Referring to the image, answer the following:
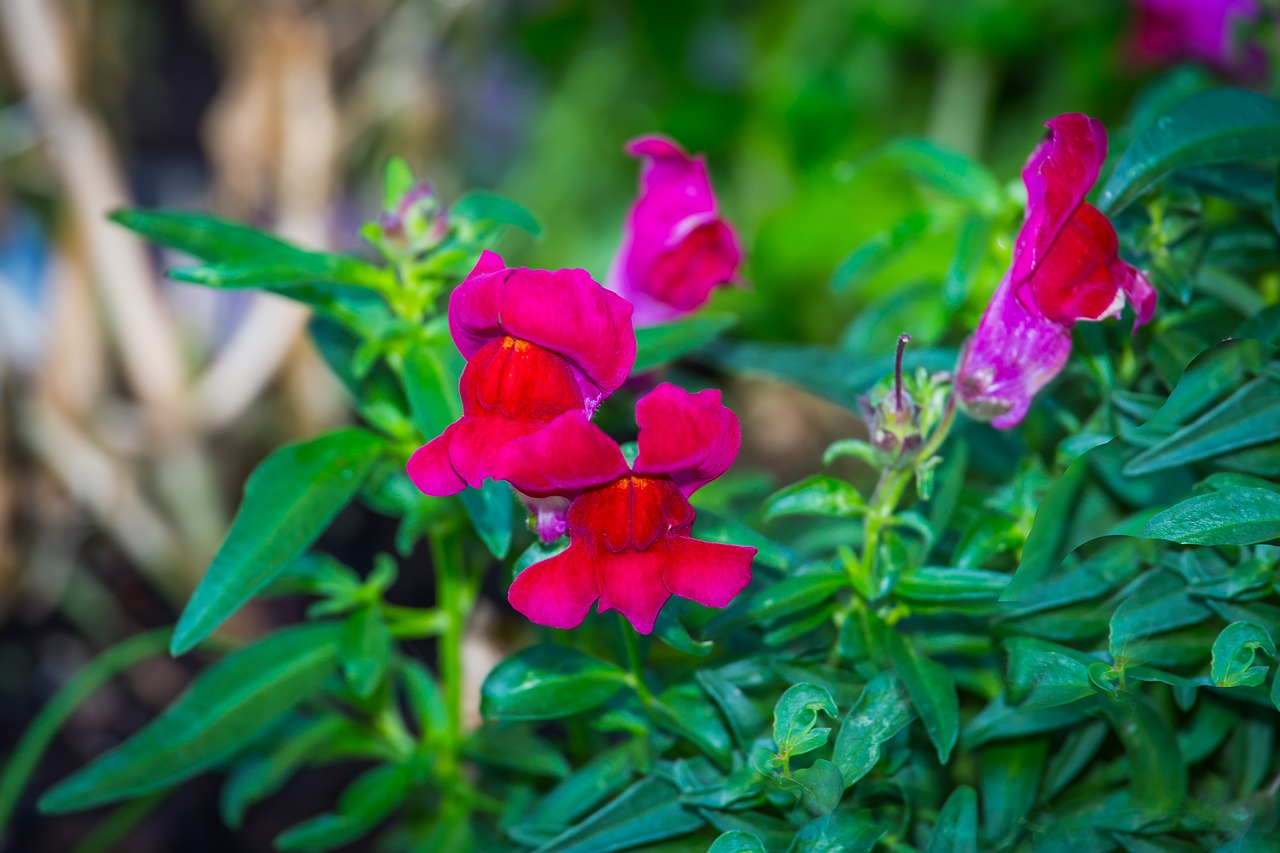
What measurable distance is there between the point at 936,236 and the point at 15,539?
4.22 ft

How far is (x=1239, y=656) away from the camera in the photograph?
0.50m

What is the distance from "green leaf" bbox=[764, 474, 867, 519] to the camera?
596 mm

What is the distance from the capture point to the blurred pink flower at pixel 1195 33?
1136 millimetres

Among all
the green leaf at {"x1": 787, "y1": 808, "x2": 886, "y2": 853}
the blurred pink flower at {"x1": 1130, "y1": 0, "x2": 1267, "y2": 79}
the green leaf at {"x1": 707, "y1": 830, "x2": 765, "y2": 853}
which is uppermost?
the blurred pink flower at {"x1": 1130, "y1": 0, "x2": 1267, "y2": 79}

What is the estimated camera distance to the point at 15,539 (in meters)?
1.46

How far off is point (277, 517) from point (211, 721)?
179mm

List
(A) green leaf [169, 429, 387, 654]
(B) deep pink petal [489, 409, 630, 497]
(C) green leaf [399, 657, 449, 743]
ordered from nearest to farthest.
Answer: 1. (B) deep pink petal [489, 409, 630, 497]
2. (A) green leaf [169, 429, 387, 654]
3. (C) green leaf [399, 657, 449, 743]

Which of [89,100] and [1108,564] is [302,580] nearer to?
[1108,564]

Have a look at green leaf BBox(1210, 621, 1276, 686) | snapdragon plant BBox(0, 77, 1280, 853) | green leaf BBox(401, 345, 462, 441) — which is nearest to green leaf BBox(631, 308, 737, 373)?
snapdragon plant BBox(0, 77, 1280, 853)

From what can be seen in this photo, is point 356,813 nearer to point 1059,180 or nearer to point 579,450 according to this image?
point 579,450

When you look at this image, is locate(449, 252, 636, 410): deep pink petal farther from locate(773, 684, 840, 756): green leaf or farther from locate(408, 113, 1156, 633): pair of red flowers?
locate(773, 684, 840, 756): green leaf

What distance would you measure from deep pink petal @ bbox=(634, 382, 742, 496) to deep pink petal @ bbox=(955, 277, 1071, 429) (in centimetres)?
17

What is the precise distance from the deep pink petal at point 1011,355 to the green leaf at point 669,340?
0.16 metres

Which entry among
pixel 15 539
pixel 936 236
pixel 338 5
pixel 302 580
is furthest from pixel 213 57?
pixel 302 580
